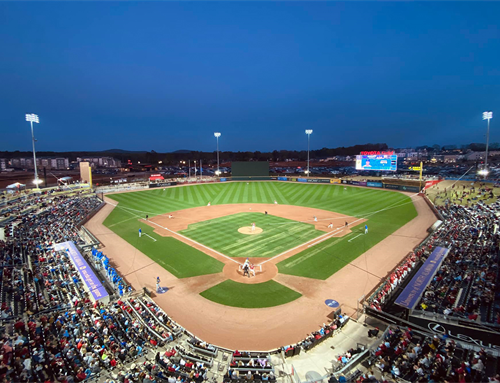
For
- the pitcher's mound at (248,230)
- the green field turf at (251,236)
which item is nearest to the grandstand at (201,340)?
the green field turf at (251,236)

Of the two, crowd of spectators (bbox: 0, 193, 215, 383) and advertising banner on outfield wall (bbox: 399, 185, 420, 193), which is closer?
A: crowd of spectators (bbox: 0, 193, 215, 383)

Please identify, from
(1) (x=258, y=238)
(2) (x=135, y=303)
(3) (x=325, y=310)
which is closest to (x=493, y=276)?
(3) (x=325, y=310)

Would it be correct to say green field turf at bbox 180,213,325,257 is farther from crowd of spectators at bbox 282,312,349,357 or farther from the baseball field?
crowd of spectators at bbox 282,312,349,357

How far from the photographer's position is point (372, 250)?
68.8ft

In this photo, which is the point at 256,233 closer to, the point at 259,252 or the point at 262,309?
the point at 259,252

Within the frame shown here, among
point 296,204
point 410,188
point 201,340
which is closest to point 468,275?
point 201,340

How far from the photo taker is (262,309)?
1362cm

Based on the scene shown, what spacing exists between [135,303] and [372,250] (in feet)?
57.4

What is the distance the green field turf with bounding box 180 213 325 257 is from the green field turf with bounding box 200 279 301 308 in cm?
438

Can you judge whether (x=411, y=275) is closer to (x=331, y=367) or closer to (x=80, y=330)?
(x=331, y=367)

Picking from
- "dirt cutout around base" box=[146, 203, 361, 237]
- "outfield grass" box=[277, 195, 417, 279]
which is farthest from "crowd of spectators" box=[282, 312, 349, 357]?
"dirt cutout around base" box=[146, 203, 361, 237]

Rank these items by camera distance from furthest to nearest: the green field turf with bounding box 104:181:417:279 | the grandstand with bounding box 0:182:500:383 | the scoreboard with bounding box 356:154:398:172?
the scoreboard with bounding box 356:154:398:172 < the green field turf with bounding box 104:181:417:279 < the grandstand with bounding box 0:182:500:383

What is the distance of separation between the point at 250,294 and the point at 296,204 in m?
25.5

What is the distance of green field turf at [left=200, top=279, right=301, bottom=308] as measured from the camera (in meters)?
14.2
